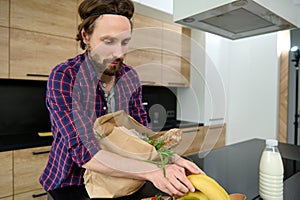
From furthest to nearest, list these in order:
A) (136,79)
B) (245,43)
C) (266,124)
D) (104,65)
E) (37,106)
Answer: (245,43), (266,124), (37,106), (136,79), (104,65)

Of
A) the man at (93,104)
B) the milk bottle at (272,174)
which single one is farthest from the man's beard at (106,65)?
the milk bottle at (272,174)

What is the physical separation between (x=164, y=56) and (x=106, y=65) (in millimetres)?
1903

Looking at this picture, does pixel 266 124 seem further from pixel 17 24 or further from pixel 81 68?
pixel 17 24

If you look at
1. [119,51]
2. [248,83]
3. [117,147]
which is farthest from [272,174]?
[248,83]

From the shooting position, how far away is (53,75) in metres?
0.77

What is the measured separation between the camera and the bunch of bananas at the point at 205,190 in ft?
1.56

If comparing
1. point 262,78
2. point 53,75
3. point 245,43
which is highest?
point 245,43

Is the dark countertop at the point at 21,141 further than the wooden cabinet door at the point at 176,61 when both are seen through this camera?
No

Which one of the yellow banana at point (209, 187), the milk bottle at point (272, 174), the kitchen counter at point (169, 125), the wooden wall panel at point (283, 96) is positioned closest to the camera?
the yellow banana at point (209, 187)

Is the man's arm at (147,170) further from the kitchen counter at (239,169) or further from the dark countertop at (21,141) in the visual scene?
the dark countertop at (21,141)

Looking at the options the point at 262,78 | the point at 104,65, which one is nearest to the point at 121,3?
the point at 104,65

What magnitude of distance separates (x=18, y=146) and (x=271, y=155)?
1496 mm

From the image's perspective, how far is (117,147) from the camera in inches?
22.3

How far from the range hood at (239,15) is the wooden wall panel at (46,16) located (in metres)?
1.18
